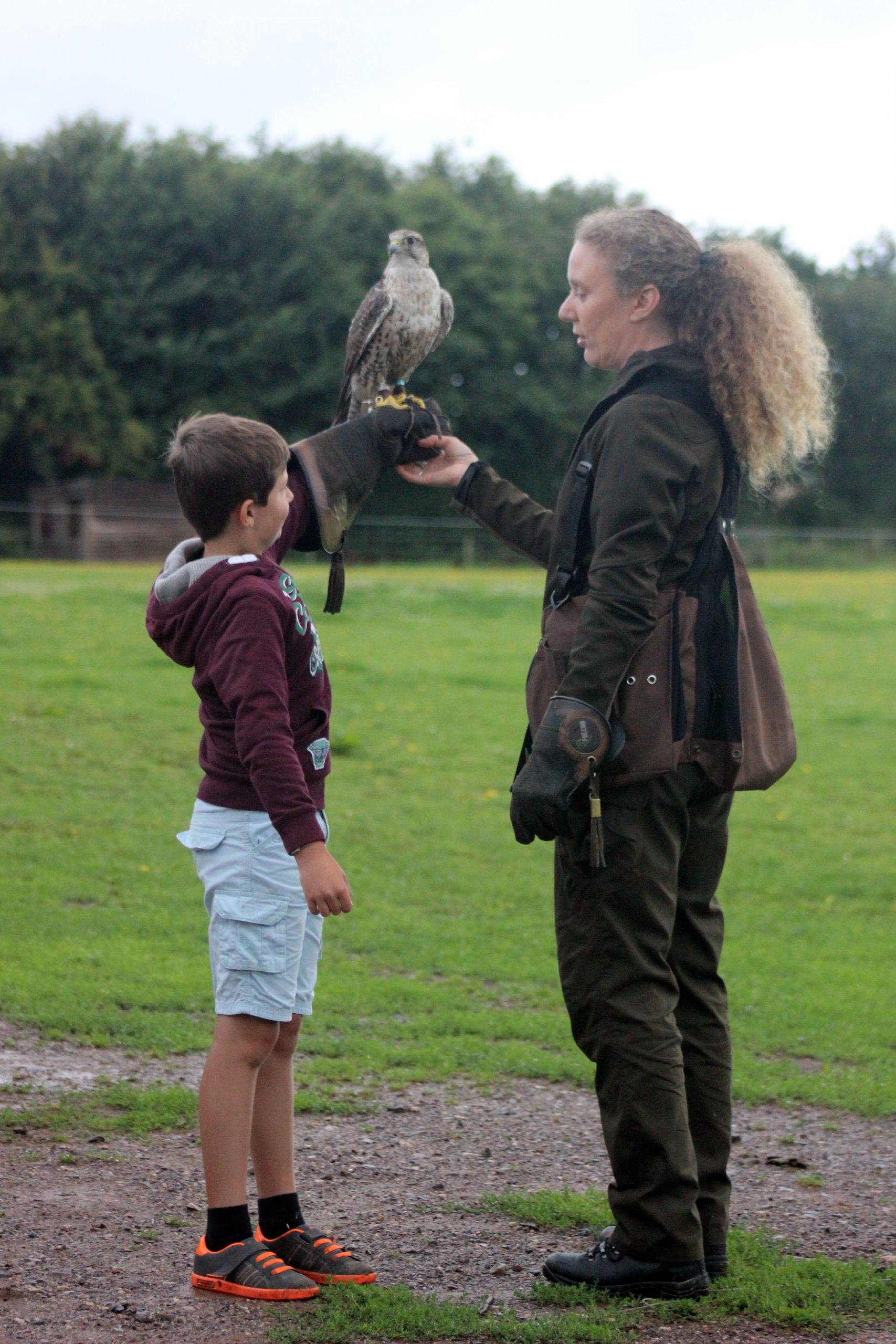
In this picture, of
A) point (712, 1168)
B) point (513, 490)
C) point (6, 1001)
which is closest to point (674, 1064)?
point (712, 1168)

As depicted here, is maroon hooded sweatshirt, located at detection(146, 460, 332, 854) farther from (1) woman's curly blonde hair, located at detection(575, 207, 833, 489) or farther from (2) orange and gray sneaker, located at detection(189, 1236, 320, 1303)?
(1) woman's curly blonde hair, located at detection(575, 207, 833, 489)

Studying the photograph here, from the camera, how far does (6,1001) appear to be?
5.34 m

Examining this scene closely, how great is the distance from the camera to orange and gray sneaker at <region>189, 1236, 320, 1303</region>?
3094 millimetres

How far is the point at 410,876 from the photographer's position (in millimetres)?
8016

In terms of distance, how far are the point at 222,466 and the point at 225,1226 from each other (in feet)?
5.59

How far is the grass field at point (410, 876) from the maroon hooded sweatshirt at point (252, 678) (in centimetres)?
184

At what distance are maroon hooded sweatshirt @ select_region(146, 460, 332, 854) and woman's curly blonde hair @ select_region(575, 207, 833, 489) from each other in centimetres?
110

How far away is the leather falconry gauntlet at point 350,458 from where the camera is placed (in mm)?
3736

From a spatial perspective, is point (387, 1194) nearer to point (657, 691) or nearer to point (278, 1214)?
point (278, 1214)

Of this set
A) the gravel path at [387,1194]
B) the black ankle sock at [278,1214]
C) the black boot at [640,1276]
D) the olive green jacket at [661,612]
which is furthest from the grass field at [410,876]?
the olive green jacket at [661,612]

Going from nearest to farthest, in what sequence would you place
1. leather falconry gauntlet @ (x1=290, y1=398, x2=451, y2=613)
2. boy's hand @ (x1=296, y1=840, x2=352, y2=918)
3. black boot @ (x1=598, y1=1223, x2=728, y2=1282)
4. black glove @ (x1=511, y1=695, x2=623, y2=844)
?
boy's hand @ (x1=296, y1=840, x2=352, y2=918), black glove @ (x1=511, y1=695, x2=623, y2=844), black boot @ (x1=598, y1=1223, x2=728, y2=1282), leather falconry gauntlet @ (x1=290, y1=398, x2=451, y2=613)

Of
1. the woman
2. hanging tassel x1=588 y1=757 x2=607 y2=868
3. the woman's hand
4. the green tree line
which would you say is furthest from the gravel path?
the green tree line

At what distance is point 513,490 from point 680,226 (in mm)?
858

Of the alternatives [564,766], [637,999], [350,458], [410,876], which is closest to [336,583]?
[350,458]
